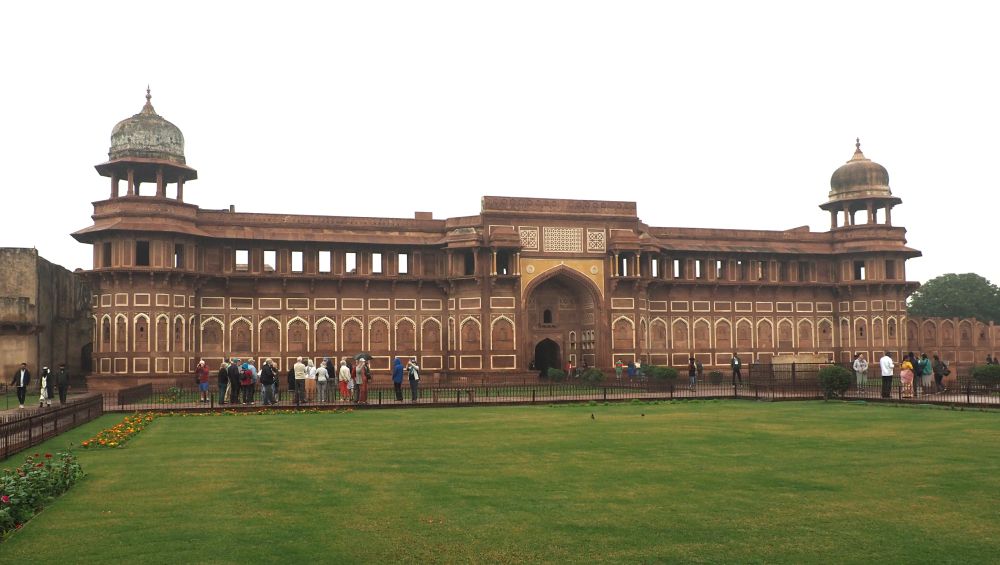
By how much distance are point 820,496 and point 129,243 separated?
101ft

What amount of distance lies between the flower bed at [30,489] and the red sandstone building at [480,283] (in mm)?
25815

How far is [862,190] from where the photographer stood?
43.1 m

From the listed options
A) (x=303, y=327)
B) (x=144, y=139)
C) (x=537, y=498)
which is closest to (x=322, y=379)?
(x=303, y=327)

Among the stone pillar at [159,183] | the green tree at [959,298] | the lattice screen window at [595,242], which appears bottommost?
the green tree at [959,298]

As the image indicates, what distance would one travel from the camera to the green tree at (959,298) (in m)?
68.1

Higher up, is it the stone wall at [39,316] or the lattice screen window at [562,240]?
the lattice screen window at [562,240]

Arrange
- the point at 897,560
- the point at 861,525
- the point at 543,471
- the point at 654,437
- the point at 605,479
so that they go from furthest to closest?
the point at 654,437 < the point at 543,471 < the point at 605,479 < the point at 861,525 < the point at 897,560

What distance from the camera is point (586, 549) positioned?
259 inches

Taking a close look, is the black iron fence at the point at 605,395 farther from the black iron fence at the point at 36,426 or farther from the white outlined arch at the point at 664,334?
the white outlined arch at the point at 664,334

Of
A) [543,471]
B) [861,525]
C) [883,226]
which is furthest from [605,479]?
[883,226]

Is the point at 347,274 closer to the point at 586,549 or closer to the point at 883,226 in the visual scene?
the point at 883,226

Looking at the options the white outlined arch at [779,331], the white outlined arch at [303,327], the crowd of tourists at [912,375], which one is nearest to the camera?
the crowd of tourists at [912,375]

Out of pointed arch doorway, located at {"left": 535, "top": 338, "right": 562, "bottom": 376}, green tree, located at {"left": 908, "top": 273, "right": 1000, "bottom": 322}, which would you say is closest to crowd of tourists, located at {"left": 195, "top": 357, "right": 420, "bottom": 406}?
pointed arch doorway, located at {"left": 535, "top": 338, "right": 562, "bottom": 376}

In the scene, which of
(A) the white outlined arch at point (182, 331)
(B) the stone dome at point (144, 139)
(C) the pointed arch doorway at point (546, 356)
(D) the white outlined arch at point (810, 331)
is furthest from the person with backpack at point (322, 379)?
(D) the white outlined arch at point (810, 331)
